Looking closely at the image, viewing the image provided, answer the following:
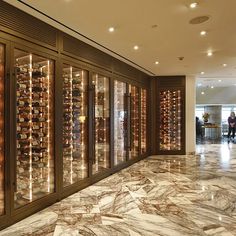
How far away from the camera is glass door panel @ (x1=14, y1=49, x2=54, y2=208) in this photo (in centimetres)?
393

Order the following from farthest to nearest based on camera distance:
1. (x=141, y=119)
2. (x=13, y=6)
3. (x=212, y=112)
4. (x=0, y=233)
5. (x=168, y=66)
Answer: (x=212, y=112) < (x=141, y=119) < (x=168, y=66) < (x=13, y=6) < (x=0, y=233)

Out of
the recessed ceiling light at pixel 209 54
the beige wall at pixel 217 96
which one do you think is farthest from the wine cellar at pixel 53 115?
the beige wall at pixel 217 96

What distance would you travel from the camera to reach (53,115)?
14.3 feet

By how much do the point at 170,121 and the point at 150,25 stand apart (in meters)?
5.97

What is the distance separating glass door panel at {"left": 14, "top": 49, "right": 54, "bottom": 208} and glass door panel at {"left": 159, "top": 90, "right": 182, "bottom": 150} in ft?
19.7

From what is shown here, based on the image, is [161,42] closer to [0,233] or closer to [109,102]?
[109,102]

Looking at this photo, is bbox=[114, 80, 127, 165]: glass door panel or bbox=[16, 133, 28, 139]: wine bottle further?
bbox=[114, 80, 127, 165]: glass door panel

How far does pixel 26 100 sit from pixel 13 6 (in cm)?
138

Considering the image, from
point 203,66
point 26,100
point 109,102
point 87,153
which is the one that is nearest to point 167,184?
point 87,153

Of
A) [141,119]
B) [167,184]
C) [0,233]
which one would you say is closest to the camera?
[0,233]

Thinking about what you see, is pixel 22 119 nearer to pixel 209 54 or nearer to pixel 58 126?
pixel 58 126

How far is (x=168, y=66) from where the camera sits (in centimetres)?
779

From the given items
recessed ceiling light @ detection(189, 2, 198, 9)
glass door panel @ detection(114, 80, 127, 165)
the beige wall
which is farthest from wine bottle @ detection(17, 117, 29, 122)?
the beige wall

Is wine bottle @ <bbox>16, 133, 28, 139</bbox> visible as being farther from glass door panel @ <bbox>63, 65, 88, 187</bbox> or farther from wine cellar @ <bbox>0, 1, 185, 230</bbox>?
glass door panel @ <bbox>63, 65, 88, 187</bbox>
